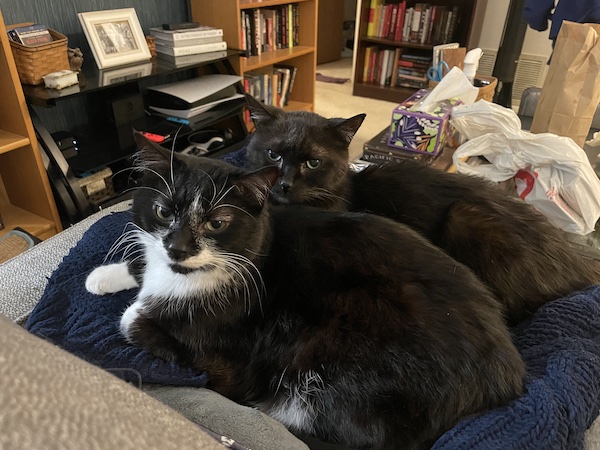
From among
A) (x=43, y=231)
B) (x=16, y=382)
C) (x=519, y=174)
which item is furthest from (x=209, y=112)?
(x=16, y=382)

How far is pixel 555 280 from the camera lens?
46.3 inches

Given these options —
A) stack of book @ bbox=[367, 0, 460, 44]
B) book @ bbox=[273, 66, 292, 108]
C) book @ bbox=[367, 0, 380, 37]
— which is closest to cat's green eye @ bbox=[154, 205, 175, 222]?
book @ bbox=[273, 66, 292, 108]

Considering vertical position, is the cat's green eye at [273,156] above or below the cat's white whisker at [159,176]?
below

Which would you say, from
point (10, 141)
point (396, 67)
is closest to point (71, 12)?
point (10, 141)

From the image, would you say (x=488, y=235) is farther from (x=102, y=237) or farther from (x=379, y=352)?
(x=102, y=237)

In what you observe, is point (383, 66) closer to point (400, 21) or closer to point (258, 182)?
point (400, 21)

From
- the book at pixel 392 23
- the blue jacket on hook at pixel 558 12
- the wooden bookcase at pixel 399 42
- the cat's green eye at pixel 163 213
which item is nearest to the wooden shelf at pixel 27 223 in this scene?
the cat's green eye at pixel 163 213

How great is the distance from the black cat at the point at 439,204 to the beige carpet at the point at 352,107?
6.56 ft

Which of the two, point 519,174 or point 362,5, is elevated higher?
point 362,5

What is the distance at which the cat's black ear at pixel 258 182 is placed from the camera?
3.13 feet

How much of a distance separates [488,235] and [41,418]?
3.70 ft

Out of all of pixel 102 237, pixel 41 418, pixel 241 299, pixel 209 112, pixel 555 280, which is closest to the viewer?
pixel 41 418

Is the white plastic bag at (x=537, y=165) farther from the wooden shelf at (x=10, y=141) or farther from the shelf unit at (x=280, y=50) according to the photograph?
the wooden shelf at (x=10, y=141)

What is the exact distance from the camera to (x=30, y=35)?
193 centimetres
